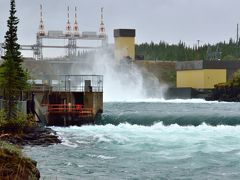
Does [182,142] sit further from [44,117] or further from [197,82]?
[197,82]

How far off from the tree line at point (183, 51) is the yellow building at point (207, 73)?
35853mm

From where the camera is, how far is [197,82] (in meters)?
A: 113

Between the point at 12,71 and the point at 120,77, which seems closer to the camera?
the point at 12,71

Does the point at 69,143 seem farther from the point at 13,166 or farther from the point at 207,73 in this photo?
the point at 207,73

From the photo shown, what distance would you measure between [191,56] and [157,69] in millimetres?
21123

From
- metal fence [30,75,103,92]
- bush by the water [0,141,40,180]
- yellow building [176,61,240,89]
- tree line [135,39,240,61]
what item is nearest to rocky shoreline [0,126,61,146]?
bush by the water [0,141,40,180]

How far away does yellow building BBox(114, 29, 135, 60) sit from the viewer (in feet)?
420

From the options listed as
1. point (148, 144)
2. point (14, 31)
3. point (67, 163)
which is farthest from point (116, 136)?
point (67, 163)

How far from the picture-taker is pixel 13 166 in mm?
16656

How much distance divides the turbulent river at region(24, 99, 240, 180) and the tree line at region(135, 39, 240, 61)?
104 metres

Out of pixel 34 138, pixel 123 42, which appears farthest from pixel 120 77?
pixel 34 138

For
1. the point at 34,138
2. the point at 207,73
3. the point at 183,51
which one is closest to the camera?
the point at 34,138

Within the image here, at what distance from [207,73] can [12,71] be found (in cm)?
7186

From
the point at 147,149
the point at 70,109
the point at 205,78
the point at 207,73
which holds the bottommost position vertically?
the point at 147,149
